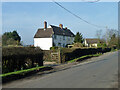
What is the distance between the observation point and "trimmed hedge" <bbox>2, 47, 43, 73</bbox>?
11.6 meters

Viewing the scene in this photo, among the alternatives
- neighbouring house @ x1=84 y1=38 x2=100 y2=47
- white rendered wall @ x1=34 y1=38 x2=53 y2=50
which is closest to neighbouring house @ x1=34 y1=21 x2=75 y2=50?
white rendered wall @ x1=34 y1=38 x2=53 y2=50

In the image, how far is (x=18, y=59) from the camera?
12.8 metres

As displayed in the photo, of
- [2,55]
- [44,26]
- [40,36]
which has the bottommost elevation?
[2,55]

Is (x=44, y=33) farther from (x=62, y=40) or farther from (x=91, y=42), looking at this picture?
(x=91, y=42)

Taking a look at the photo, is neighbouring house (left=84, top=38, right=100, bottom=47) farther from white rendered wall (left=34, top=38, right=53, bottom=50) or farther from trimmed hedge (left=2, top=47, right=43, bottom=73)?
trimmed hedge (left=2, top=47, right=43, bottom=73)

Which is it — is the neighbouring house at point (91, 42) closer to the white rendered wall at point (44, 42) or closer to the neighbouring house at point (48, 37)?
the neighbouring house at point (48, 37)

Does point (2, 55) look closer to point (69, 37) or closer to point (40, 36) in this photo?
point (40, 36)

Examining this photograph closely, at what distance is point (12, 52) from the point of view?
12469 mm

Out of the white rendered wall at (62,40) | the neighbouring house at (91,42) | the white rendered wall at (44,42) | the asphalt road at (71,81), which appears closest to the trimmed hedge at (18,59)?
the asphalt road at (71,81)

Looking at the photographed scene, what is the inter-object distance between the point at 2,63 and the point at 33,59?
3898 mm

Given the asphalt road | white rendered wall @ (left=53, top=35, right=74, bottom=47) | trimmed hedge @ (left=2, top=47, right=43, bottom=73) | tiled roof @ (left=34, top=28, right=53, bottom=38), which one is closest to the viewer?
the asphalt road

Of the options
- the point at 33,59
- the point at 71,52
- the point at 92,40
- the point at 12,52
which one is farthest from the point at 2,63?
the point at 92,40

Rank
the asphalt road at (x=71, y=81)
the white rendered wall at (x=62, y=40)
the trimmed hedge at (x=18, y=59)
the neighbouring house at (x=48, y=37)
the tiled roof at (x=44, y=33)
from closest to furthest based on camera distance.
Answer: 1. the asphalt road at (x=71, y=81)
2. the trimmed hedge at (x=18, y=59)
3. the neighbouring house at (x=48, y=37)
4. the tiled roof at (x=44, y=33)
5. the white rendered wall at (x=62, y=40)

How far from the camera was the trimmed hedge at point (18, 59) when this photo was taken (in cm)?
1161
